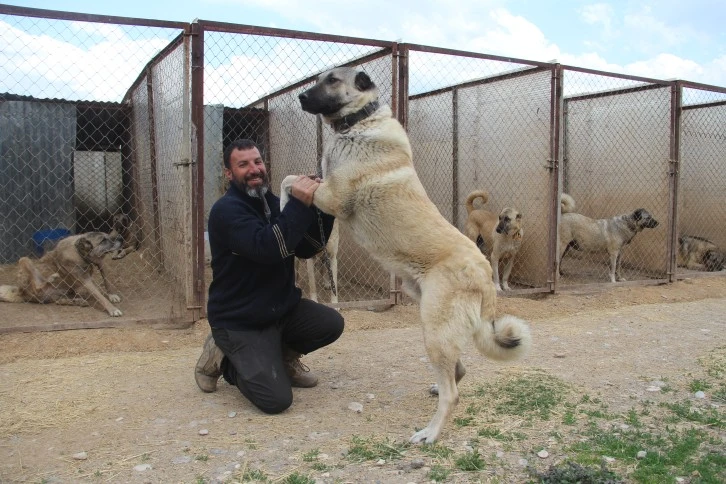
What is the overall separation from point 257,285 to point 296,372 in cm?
71

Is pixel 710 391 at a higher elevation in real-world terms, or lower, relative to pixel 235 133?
lower

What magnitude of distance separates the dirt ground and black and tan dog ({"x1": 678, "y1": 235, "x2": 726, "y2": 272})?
3.54m

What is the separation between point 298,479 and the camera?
8.27ft

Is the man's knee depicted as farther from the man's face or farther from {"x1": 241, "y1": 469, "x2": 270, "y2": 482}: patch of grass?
the man's face

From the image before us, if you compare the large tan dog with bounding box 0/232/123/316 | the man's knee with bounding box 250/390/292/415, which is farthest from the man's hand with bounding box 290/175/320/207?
the large tan dog with bounding box 0/232/123/316

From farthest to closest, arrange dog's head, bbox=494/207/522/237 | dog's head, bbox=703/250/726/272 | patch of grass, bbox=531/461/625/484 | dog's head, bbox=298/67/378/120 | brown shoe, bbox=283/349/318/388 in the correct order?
1. dog's head, bbox=703/250/726/272
2. dog's head, bbox=494/207/522/237
3. brown shoe, bbox=283/349/318/388
4. dog's head, bbox=298/67/378/120
5. patch of grass, bbox=531/461/625/484

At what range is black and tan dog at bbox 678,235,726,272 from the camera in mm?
9336

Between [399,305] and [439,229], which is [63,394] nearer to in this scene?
[439,229]

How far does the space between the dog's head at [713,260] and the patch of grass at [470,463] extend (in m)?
8.25

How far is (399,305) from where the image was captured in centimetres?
612

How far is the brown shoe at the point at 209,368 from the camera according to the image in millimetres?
3676

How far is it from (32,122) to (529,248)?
7023 mm

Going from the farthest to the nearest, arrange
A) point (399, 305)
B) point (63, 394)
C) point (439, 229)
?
point (399, 305)
point (63, 394)
point (439, 229)

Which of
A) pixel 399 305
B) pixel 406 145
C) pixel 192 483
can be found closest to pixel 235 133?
pixel 399 305
